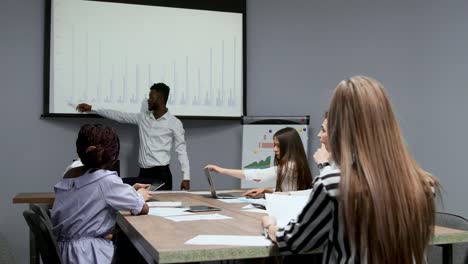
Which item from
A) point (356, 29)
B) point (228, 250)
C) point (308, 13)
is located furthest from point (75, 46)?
point (228, 250)

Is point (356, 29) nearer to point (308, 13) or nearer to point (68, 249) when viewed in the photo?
point (308, 13)

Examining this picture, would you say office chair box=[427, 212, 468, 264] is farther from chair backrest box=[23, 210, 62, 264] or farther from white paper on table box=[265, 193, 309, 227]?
chair backrest box=[23, 210, 62, 264]

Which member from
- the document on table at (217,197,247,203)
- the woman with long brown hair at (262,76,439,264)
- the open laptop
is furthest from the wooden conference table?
the open laptop

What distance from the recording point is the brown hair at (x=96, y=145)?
86.8 inches

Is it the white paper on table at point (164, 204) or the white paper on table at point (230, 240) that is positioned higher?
the white paper on table at point (230, 240)

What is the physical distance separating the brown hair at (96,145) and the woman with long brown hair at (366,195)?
1.08 m

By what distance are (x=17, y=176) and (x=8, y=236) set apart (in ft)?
1.84

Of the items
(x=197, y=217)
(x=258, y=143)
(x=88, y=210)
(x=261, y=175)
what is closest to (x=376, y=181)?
(x=197, y=217)

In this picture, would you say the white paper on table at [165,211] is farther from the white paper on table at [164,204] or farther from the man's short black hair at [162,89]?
the man's short black hair at [162,89]

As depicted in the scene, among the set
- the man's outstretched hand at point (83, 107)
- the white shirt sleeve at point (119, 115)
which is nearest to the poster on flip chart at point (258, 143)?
the white shirt sleeve at point (119, 115)

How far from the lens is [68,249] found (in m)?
2.22

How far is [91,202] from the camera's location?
2.21 metres

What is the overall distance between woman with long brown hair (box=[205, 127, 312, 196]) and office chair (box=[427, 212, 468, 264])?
113 cm

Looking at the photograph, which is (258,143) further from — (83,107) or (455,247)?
(455,247)
